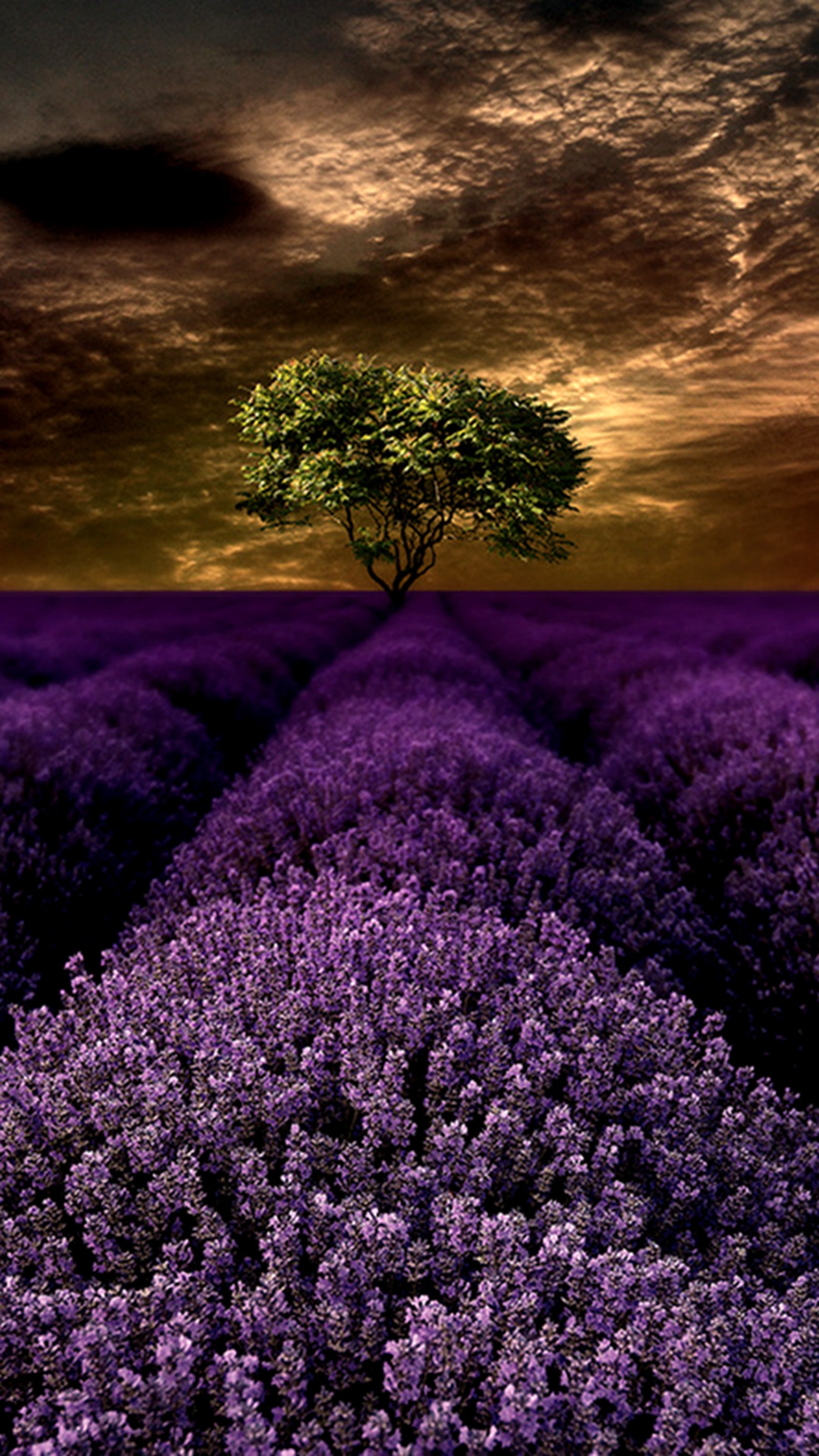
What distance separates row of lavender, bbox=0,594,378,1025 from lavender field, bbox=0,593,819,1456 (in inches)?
2.4

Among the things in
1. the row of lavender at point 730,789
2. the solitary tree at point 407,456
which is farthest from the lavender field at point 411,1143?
the solitary tree at point 407,456

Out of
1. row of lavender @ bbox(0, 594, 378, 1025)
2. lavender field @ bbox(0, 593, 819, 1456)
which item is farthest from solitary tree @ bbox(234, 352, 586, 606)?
lavender field @ bbox(0, 593, 819, 1456)

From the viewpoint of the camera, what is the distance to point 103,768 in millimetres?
5113

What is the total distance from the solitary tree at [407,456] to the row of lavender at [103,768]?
26.2ft

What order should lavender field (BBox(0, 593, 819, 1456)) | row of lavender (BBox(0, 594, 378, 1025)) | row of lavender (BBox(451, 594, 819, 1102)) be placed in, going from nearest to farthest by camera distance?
lavender field (BBox(0, 593, 819, 1456)), row of lavender (BBox(451, 594, 819, 1102)), row of lavender (BBox(0, 594, 378, 1025))

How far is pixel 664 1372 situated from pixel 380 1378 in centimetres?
36

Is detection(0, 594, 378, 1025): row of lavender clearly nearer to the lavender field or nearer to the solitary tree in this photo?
the lavender field

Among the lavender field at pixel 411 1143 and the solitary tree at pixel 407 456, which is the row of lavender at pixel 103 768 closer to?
the lavender field at pixel 411 1143

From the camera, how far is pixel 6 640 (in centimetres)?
1271

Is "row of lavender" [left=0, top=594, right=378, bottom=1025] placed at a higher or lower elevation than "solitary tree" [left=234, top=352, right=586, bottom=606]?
lower

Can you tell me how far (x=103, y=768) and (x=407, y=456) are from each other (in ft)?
47.5

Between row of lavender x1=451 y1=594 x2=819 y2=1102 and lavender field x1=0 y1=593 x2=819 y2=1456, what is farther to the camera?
row of lavender x1=451 y1=594 x2=819 y2=1102

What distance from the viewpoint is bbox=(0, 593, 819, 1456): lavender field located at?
1139 mm

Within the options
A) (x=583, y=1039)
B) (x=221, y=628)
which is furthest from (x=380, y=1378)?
(x=221, y=628)
